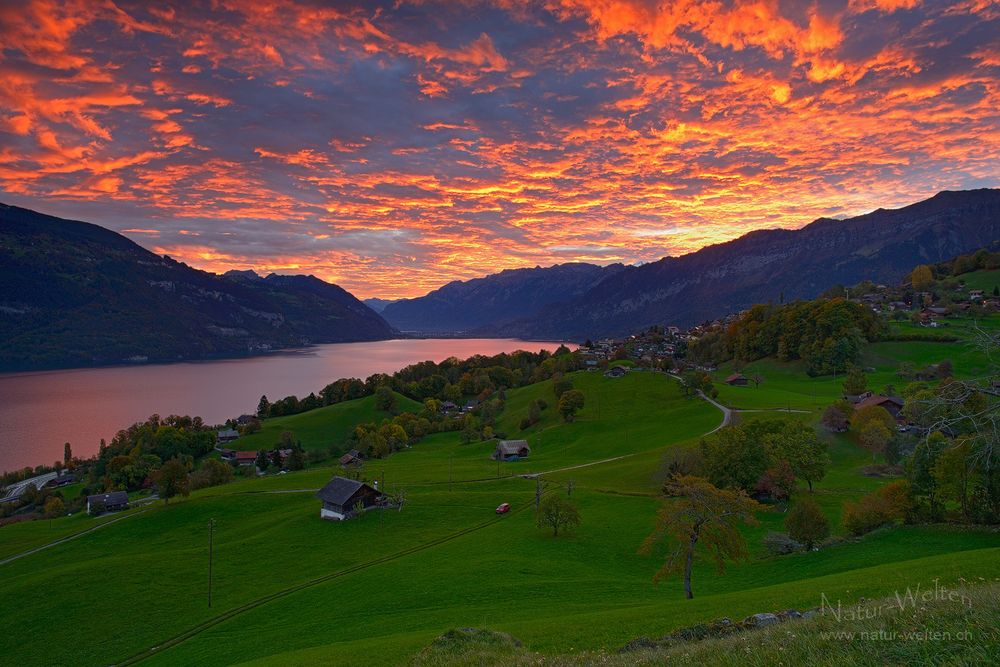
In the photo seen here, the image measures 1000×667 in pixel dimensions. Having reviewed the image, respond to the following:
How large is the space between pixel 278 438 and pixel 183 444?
799 inches

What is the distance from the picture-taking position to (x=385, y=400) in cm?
15512

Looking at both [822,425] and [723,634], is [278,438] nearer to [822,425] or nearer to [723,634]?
[822,425]

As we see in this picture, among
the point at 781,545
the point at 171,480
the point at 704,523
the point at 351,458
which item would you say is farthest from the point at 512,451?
the point at 704,523

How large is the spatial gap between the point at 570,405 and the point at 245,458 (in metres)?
73.6

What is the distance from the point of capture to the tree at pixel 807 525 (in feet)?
118

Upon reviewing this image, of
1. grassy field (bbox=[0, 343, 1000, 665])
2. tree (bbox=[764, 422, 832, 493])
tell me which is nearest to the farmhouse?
grassy field (bbox=[0, 343, 1000, 665])

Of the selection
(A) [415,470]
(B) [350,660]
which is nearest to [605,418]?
(A) [415,470]

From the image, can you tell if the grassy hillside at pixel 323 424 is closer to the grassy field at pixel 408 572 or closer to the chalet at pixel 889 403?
the grassy field at pixel 408 572

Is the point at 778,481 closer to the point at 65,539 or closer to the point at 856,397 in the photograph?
the point at 856,397

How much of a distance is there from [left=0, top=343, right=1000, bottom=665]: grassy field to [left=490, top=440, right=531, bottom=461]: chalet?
38.0 ft

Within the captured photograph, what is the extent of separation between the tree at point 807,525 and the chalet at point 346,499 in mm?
44272

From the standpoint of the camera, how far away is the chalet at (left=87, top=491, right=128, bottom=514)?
272 feet

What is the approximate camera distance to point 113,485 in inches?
4038

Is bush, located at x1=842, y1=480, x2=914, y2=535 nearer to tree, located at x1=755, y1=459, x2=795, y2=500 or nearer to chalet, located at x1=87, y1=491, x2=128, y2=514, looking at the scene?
tree, located at x1=755, y1=459, x2=795, y2=500
